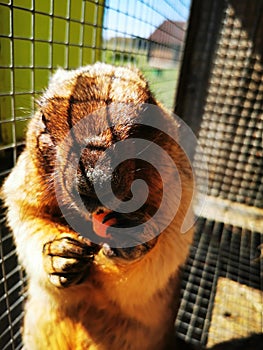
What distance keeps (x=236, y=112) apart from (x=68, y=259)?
1857 millimetres

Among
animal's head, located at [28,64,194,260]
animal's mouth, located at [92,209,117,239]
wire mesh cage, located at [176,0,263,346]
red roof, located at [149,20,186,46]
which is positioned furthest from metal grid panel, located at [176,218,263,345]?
red roof, located at [149,20,186,46]

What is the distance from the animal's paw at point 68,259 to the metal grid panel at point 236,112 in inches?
65.6

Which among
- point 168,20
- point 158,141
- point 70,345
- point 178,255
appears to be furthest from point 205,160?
point 70,345

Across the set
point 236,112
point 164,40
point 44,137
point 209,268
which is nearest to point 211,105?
point 236,112

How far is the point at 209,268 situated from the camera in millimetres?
2180

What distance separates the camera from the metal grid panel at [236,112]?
2.32 m

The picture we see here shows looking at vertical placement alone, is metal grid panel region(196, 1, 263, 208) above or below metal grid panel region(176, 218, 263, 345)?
above

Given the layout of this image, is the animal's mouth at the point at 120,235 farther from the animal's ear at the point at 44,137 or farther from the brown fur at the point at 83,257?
the animal's ear at the point at 44,137

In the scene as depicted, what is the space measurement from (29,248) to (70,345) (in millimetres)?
494

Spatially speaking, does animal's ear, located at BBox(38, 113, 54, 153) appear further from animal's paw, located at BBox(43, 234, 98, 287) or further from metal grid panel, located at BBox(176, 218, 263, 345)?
Result: metal grid panel, located at BBox(176, 218, 263, 345)

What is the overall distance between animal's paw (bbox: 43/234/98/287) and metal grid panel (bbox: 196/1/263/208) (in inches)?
65.6

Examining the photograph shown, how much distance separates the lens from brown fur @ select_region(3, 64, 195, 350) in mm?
1149

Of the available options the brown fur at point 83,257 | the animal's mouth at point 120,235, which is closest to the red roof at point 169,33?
the brown fur at point 83,257

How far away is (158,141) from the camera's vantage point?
1.21 metres
